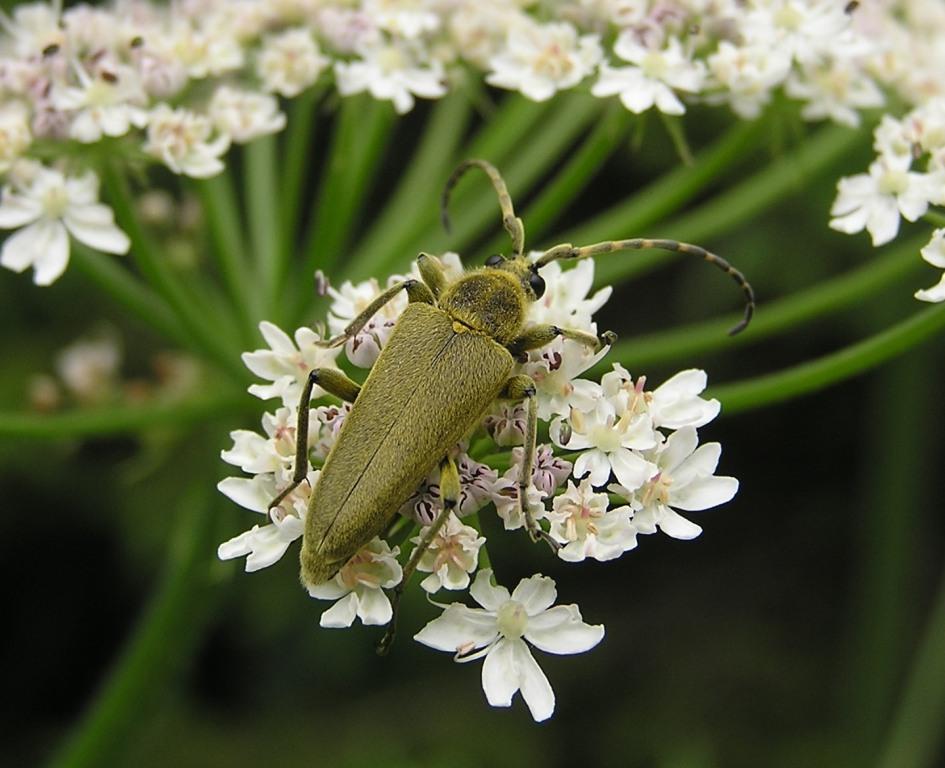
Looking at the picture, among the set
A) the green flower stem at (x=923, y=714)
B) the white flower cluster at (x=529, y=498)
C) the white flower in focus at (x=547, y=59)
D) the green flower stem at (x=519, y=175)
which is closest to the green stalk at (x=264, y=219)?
the green flower stem at (x=519, y=175)

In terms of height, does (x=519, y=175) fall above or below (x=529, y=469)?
below

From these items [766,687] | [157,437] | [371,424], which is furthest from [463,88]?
[766,687]

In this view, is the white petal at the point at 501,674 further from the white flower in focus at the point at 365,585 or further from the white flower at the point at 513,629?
the white flower in focus at the point at 365,585

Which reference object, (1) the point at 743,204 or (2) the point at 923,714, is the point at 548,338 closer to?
(1) the point at 743,204

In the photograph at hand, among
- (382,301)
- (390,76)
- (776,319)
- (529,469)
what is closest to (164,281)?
(390,76)

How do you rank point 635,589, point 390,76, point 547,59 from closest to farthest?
1. point 547,59
2. point 390,76
3. point 635,589

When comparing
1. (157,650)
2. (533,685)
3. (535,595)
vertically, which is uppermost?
(535,595)

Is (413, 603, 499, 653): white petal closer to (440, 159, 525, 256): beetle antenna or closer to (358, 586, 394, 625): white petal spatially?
(358, 586, 394, 625): white petal
